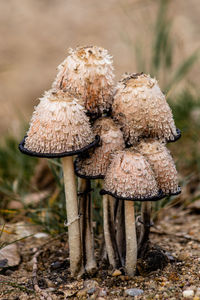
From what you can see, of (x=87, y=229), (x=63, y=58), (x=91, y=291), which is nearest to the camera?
(x=91, y=291)

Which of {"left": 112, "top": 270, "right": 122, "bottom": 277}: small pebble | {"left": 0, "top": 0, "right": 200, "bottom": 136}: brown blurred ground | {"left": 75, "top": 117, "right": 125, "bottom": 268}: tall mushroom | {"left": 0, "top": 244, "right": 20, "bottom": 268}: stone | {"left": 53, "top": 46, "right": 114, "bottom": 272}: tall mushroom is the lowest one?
{"left": 112, "top": 270, "right": 122, "bottom": 277}: small pebble

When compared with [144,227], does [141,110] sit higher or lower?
higher

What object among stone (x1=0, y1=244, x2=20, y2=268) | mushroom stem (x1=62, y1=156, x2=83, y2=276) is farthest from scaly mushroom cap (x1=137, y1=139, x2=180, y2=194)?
stone (x1=0, y1=244, x2=20, y2=268)

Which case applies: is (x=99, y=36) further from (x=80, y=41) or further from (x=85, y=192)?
(x=85, y=192)

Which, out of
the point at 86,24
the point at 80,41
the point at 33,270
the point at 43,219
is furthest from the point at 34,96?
the point at 33,270

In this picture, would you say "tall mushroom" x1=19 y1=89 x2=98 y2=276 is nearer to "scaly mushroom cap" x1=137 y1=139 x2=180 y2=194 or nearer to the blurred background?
"scaly mushroom cap" x1=137 y1=139 x2=180 y2=194

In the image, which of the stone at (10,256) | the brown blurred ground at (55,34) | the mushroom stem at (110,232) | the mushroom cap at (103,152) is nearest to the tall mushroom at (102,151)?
the mushroom cap at (103,152)

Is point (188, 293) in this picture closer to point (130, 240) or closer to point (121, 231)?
point (130, 240)

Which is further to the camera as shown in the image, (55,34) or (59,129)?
(55,34)

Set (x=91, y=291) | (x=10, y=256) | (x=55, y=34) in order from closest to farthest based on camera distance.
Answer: (x=91, y=291), (x=10, y=256), (x=55, y=34)

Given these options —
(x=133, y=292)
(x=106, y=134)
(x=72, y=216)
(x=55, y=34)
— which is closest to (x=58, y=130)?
(x=106, y=134)
